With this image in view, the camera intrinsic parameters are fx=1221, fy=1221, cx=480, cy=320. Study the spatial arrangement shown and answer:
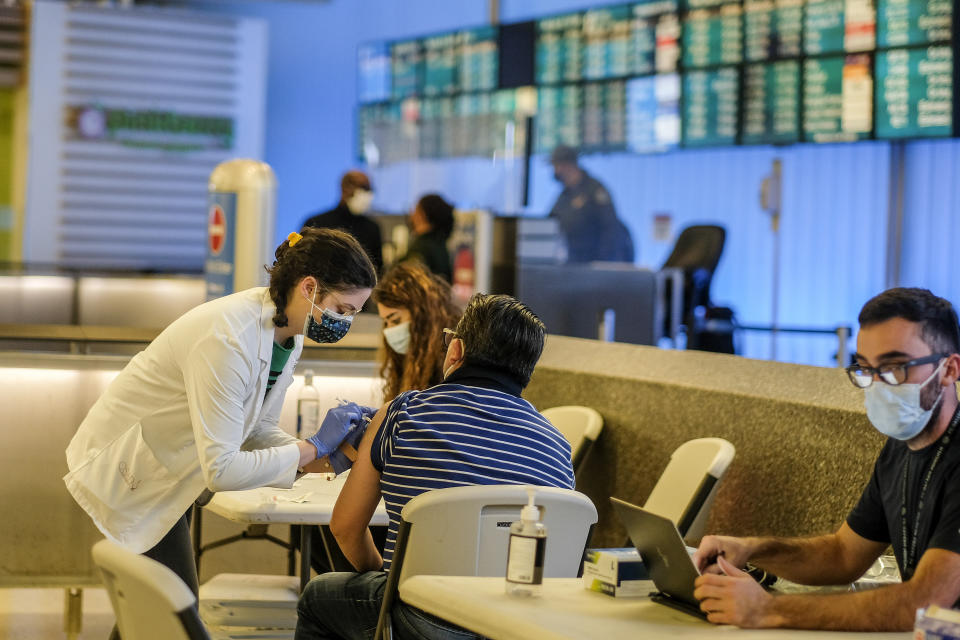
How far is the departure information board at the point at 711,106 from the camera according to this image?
807cm

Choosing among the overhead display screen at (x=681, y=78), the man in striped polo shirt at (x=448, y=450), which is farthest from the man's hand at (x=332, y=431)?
the overhead display screen at (x=681, y=78)

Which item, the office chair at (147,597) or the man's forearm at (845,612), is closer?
the office chair at (147,597)

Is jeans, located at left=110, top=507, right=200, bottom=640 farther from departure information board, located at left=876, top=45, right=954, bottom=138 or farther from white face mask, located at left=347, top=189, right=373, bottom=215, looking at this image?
departure information board, located at left=876, top=45, right=954, bottom=138

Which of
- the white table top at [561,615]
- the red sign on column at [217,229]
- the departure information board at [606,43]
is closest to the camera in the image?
the white table top at [561,615]

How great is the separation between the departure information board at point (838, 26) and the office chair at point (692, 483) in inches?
174

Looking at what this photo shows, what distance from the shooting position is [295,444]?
2.82 metres

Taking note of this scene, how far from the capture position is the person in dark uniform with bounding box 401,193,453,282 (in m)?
6.79

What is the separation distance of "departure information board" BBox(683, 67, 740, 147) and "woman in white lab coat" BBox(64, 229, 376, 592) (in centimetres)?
573

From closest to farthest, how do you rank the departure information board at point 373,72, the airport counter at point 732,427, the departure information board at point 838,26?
the airport counter at point 732,427 → the departure information board at point 838,26 → the departure information board at point 373,72

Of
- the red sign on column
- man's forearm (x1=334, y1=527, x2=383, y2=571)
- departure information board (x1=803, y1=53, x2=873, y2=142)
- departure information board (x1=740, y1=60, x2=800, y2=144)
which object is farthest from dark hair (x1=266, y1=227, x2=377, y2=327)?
departure information board (x1=740, y1=60, x2=800, y2=144)

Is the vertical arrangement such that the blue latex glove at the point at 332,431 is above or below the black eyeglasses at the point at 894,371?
below

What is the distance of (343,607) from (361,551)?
13 cm

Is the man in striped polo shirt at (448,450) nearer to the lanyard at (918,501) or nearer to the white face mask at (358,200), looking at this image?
the lanyard at (918,501)

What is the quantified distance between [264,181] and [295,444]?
2533mm
